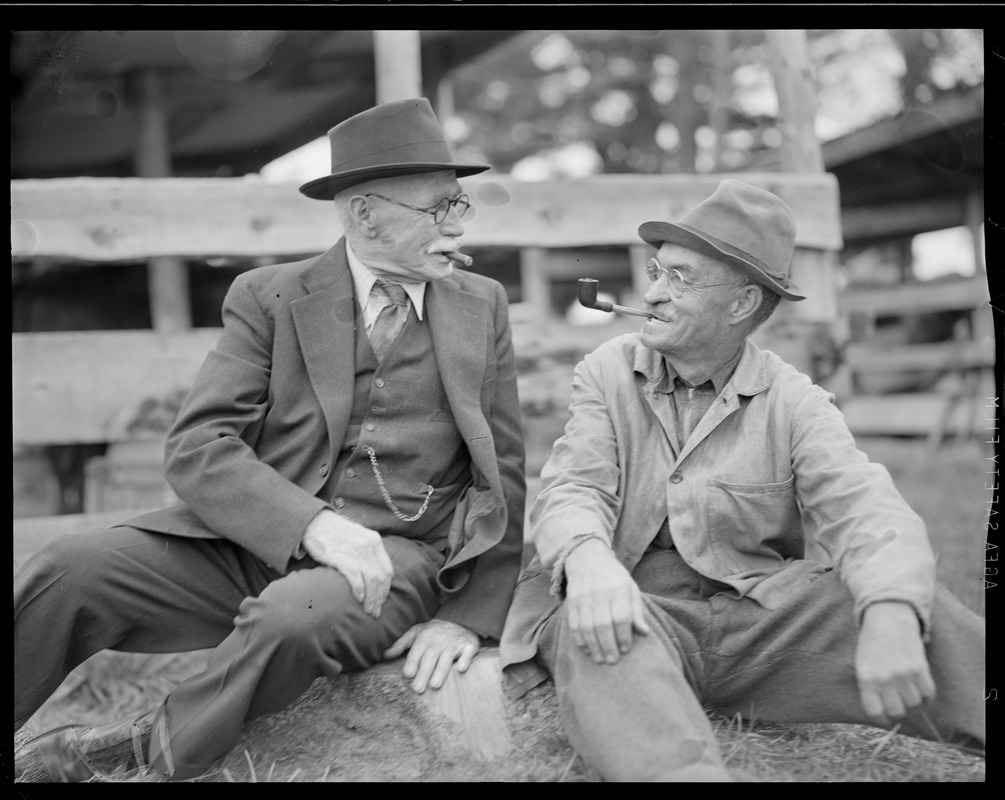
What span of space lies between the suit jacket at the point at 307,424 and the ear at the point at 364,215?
0.34 ft

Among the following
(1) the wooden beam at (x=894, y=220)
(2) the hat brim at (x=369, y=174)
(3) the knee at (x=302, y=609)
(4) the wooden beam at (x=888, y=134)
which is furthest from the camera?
(1) the wooden beam at (x=894, y=220)

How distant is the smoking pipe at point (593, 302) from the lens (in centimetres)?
259

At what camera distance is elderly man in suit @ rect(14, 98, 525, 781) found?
247 centimetres

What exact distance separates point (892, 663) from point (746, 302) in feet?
3.19

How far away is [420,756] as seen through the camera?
2.48 metres

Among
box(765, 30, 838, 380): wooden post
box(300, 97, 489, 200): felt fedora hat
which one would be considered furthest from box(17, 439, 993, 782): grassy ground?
box(300, 97, 489, 200): felt fedora hat

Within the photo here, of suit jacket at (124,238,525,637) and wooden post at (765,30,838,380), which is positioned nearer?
suit jacket at (124,238,525,637)

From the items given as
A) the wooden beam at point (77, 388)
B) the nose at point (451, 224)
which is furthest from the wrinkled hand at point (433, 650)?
the wooden beam at point (77, 388)

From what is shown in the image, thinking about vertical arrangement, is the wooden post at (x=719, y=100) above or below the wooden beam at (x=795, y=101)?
above

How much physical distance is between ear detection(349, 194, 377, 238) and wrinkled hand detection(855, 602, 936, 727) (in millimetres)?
1586

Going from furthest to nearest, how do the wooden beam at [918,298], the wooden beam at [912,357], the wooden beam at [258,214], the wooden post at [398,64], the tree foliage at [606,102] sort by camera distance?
the tree foliage at [606,102] < the wooden beam at [912,357] < the wooden beam at [918,298] < the wooden post at [398,64] < the wooden beam at [258,214]

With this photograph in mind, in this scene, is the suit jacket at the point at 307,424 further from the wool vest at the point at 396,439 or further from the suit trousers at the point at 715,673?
the suit trousers at the point at 715,673

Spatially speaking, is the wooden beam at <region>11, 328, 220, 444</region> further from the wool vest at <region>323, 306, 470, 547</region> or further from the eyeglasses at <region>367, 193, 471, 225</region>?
the eyeglasses at <region>367, 193, 471, 225</region>

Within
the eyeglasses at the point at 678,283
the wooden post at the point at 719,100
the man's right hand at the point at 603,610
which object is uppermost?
the wooden post at the point at 719,100
